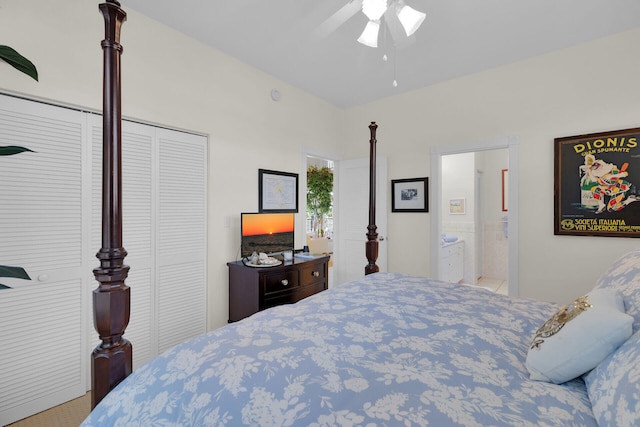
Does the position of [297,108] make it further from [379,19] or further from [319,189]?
[319,189]

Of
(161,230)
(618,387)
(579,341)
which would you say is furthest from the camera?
(161,230)

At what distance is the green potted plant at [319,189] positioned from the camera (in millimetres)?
6188

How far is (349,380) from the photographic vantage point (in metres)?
0.90

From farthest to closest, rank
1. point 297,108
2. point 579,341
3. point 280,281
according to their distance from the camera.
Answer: point 297,108 < point 280,281 < point 579,341

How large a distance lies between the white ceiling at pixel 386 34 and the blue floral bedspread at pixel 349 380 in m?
2.27

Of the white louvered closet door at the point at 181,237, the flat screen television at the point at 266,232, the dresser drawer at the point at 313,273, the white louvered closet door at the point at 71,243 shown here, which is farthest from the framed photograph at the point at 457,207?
the white louvered closet door at the point at 71,243

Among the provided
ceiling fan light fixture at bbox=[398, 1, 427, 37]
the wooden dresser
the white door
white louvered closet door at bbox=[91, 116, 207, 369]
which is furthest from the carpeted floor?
ceiling fan light fixture at bbox=[398, 1, 427, 37]

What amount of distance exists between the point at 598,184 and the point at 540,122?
0.78 metres

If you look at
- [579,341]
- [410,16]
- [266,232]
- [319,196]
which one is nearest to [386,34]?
[410,16]

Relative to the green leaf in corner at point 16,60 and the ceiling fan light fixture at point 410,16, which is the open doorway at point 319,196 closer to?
the ceiling fan light fixture at point 410,16

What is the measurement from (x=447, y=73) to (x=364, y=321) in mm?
3182

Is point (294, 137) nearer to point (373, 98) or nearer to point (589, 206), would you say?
point (373, 98)

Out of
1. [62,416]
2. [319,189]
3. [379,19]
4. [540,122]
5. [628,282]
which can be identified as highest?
[379,19]

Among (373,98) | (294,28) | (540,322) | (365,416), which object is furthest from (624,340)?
(373,98)
